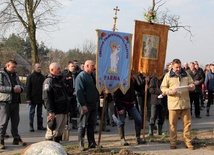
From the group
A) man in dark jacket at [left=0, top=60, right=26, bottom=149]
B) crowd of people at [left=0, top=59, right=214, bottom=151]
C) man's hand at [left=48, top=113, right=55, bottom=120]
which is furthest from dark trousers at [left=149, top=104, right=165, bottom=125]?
man in dark jacket at [left=0, top=60, right=26, bottom=149]

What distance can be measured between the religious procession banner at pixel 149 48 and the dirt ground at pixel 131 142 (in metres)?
1.74

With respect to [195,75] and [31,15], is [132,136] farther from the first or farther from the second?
[31,15]

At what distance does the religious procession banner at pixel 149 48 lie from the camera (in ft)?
28.7

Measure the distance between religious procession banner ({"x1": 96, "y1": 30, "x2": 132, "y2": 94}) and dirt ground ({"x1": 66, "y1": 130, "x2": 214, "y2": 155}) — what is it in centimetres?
133

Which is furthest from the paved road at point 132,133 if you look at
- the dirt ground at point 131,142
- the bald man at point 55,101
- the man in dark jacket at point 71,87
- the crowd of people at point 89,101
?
the bald man at point 55,101

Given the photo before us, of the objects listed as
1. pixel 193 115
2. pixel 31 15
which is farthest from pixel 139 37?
pixel 31 15

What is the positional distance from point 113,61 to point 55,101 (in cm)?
176

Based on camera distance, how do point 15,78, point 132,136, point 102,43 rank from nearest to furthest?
point 102,43 → point 15,78 → point 132,136

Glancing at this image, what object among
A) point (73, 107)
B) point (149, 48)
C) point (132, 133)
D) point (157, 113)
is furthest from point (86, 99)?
point (73, 107)

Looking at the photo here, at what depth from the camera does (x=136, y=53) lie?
875 cm

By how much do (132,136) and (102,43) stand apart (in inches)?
120

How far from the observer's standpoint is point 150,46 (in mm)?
8859

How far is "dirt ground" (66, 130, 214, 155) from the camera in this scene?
287 inches

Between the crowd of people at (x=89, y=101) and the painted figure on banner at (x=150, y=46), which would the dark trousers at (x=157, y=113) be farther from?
the painted figure on banner at (x=150, y=46)
